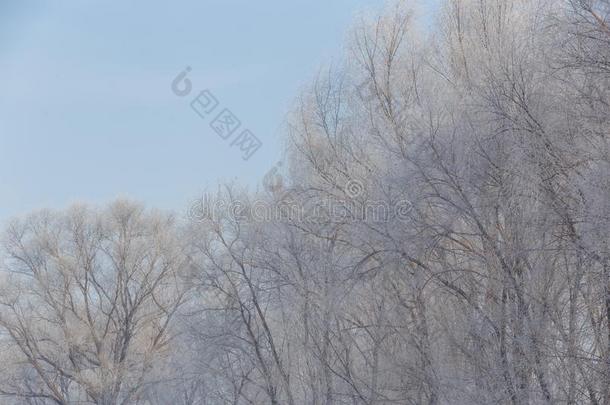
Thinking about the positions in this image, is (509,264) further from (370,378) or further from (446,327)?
(370,378)

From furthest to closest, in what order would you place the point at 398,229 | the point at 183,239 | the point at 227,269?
1. the point at 183,239
2. the point at 227,269
3. the point at 398,229

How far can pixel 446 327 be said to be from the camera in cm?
1321

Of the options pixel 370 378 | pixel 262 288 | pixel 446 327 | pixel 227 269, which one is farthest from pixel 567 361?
pixel 227 269

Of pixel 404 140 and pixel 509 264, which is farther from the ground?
pixel 404 140

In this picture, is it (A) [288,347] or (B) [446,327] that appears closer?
(B) [446,327]

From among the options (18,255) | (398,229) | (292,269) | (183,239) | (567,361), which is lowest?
(567,361)

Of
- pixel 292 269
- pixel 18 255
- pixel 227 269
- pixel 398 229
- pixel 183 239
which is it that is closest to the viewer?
pixel 398 229

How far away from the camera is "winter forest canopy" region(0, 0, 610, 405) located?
10578 millimetres

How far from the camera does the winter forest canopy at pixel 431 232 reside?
10.6 metres

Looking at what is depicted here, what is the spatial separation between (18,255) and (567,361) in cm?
2660

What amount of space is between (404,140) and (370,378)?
212 inches

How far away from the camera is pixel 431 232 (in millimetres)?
12297

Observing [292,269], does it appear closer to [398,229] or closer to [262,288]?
[262,288]

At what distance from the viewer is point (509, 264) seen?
1146 cm
